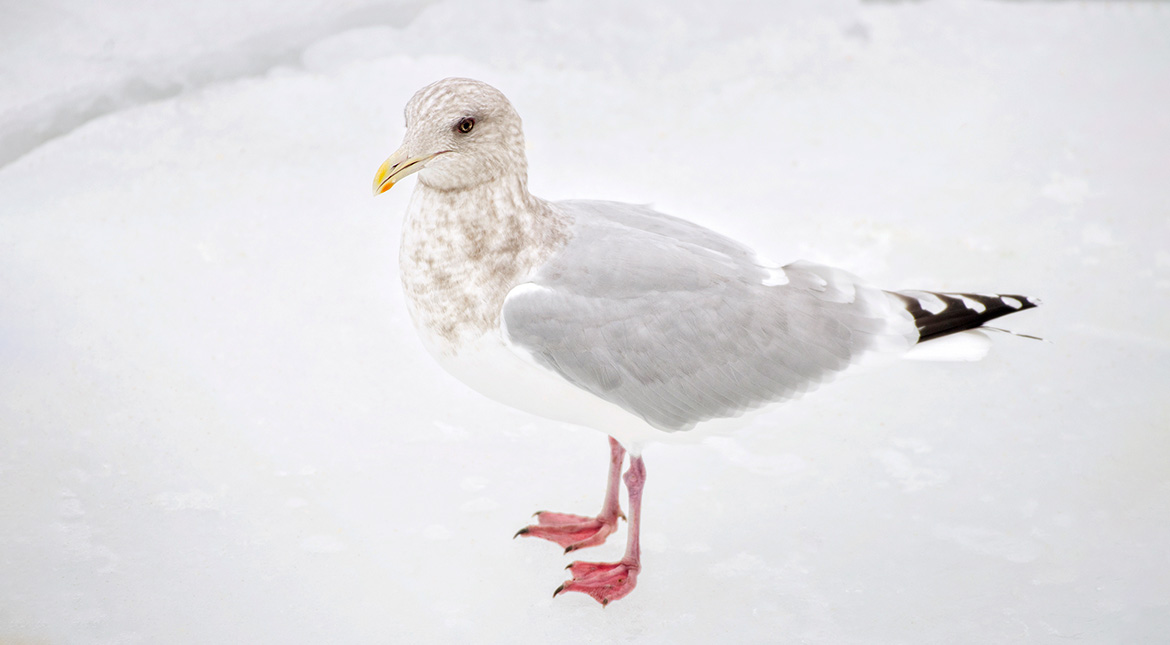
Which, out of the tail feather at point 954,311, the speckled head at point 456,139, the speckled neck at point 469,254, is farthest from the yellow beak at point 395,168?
the tail feather at point 954,311

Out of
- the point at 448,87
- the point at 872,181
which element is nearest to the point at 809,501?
the point at 448,87

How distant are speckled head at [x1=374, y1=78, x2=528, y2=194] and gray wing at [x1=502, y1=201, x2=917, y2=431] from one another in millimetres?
310

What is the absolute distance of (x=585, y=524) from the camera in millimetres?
3336

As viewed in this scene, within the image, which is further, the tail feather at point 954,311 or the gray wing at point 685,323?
the tail feather at point 954,311

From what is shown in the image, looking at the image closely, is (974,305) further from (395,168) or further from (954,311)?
(395,168)

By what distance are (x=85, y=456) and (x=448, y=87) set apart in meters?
1.73

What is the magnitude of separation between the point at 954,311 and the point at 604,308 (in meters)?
1.04

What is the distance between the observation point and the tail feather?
3.00 metres

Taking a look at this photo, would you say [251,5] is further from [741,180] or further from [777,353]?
[777,353]

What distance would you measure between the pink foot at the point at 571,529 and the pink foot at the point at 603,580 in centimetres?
12

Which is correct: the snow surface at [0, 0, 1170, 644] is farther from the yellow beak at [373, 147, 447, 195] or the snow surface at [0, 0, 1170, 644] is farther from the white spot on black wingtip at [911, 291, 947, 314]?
the yellow beak at [373, 147, 447, 195]

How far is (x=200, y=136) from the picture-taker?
197 inches

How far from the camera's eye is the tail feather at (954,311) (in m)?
3.00

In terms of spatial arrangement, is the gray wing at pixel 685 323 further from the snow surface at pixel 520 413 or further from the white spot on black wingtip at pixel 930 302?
the snow surface at pixel 520 413
